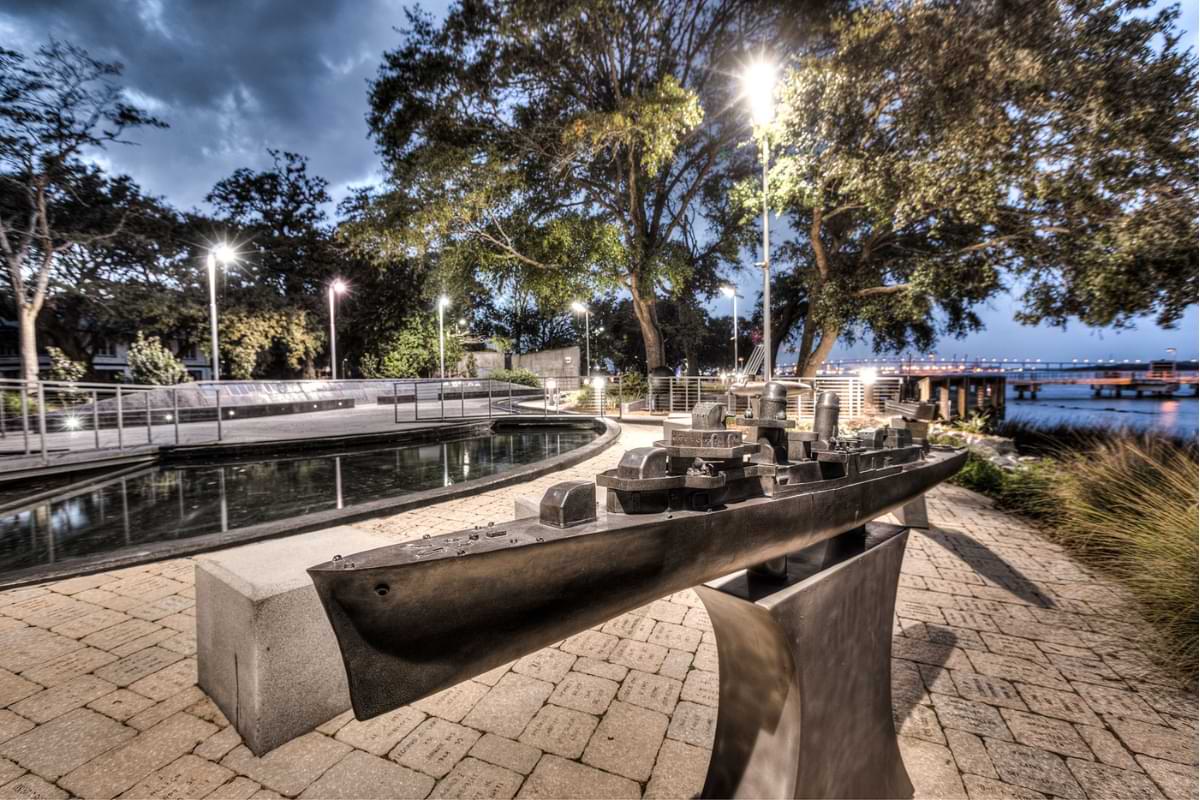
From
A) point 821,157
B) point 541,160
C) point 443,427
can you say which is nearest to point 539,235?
point 541,160

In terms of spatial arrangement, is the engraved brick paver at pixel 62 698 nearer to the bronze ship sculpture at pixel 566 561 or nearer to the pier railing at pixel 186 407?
the bronze ship sculpture at pixel 566 561

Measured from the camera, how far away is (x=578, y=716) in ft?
8.01

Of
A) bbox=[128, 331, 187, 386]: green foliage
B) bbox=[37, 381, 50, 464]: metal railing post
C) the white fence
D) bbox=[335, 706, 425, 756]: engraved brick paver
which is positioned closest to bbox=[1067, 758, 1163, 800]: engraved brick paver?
bbox=[335, 706, 425, 756]: engraved brick paver

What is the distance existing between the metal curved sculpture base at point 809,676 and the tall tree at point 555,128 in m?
14.0

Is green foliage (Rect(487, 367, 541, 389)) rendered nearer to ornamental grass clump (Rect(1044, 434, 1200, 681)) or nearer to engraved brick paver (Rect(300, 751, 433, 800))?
ornamental grass clump (Rect(1044, 434, 1200, 681))

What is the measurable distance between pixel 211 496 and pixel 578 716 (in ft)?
23.4

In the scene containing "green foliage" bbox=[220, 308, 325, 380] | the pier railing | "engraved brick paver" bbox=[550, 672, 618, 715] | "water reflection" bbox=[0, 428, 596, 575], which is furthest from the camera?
"green foliage" bbox=[220, 308, 325, 380]

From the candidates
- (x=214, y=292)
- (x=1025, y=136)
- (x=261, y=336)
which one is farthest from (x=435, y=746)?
(x=261, y=336)

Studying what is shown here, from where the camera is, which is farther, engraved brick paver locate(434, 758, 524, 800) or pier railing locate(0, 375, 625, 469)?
pier railing locate(0, 375, 625, 469)

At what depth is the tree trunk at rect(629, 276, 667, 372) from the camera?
61.2 feet

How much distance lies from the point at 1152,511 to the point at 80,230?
33.8 m

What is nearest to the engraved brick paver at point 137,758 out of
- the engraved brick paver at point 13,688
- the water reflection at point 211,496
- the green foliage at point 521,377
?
the engraved brick paver at point 13,688

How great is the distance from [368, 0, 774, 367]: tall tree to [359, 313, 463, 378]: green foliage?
1618 centimetres

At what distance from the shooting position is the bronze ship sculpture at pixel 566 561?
72 centimetres
